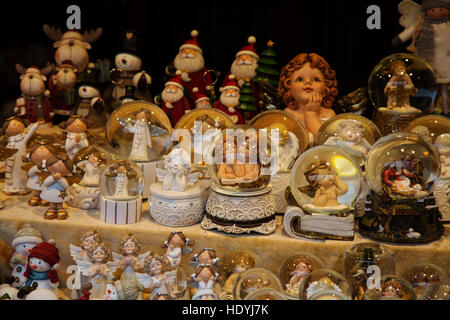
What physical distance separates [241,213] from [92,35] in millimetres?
2976

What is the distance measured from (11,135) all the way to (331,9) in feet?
9.47

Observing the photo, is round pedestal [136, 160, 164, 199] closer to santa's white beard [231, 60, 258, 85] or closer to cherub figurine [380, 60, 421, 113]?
santa's white beard [231, 60, 258, 85]

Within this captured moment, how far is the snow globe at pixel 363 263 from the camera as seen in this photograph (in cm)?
365

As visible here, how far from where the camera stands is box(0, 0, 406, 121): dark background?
5457mm

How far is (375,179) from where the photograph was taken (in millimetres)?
3963

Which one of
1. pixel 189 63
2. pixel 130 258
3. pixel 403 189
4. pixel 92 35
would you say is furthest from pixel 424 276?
pixel 92 35

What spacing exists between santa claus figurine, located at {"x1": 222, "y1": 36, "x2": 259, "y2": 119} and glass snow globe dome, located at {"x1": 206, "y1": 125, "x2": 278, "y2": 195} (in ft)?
4.30

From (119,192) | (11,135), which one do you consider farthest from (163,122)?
(11,135)

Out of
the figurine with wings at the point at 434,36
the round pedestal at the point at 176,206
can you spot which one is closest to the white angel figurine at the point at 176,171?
the round pedestal at the point at 176,206

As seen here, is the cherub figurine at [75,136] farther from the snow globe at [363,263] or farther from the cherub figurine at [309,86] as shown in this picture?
the snow globe at [363,263]

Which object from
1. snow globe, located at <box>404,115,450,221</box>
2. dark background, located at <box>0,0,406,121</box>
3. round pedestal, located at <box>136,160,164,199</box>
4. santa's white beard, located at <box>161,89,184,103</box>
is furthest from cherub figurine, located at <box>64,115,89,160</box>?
snow globe, located at <box>404,115,450,221</box>

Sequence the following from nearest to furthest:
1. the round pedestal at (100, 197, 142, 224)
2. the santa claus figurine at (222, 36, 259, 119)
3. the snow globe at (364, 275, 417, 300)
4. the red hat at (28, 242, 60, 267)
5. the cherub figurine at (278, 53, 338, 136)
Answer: the snow globe at (364, 275, 417, 300), the red hat at (28, 242, 60, 267), the round pedestal at (100, 197, 142, 224), the cherub figurine at (278, 53, 338, 136), the santa claus figurine at (222, 36, 259, 119)

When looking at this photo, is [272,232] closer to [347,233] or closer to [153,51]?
[347,233]

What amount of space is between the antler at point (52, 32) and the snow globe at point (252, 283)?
3622 millimetres
